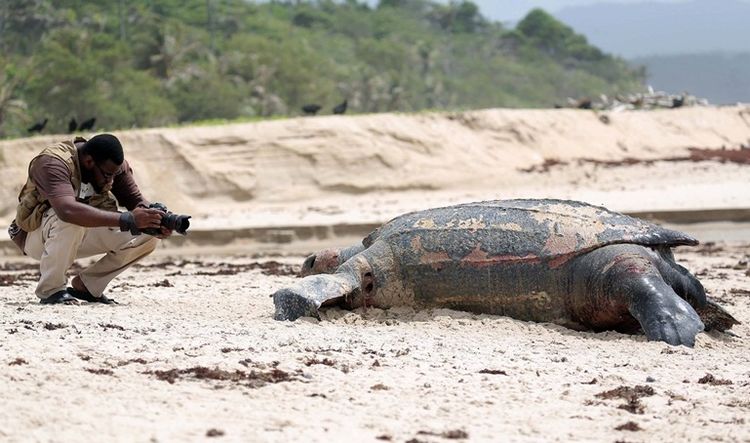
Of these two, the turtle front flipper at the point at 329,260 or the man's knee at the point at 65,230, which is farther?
the turtle front flipper at the point at 329,260

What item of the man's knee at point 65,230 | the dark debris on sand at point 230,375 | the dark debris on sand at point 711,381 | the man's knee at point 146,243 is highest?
the man's knee at point 65,230

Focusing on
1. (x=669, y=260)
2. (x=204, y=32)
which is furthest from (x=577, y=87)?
(x=669, y=260)

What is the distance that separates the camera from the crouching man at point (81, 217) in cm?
696

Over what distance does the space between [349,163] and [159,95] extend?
24.0 metres

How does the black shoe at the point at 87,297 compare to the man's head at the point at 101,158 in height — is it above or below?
below

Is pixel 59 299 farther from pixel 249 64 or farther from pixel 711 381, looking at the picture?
pixel 249 64

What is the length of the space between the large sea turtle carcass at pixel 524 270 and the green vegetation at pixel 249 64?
2908 centimetres

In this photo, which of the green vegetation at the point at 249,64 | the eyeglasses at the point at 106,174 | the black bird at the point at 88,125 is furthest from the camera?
the green vegetation at the point at 249,64

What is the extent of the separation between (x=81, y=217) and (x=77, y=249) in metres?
0.55

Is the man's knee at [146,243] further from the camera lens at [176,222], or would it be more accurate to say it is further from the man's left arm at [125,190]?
the camera lens at [176,222]

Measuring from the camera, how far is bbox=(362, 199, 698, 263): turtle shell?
23.6ft

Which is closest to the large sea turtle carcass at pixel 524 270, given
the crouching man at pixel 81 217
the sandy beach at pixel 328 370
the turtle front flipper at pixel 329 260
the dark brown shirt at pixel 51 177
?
the sandy beach at pixel 328 370

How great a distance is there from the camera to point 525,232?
23.8 ft

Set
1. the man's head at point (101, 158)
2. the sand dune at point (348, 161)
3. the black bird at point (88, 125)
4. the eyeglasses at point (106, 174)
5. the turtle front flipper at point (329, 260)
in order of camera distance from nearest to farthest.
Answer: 1. the man's head at point (101, 158)
2. the eyeglasses at point (106, 174)
3. the turtle front flipper at point (329, 260)
4. the sand dune at point (348, 161)
5. the black bird at point (88, 125)
